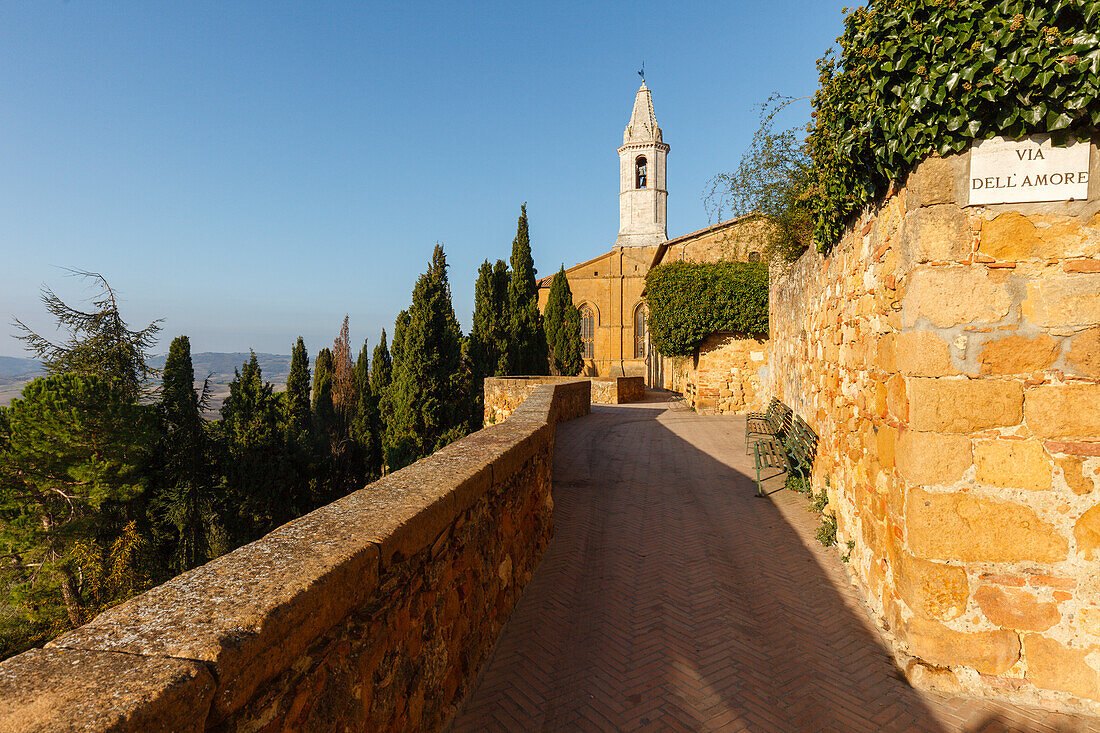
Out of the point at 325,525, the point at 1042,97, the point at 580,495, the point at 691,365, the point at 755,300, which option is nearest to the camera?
the point at 325,525

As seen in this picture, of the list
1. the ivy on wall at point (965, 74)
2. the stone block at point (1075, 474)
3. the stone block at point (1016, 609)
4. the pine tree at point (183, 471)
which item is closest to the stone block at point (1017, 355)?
the stone block at point (1075, 474)

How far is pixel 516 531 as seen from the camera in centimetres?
423

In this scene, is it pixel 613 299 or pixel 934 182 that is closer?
pixel 934 182

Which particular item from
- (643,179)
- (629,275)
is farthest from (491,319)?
(643,179)

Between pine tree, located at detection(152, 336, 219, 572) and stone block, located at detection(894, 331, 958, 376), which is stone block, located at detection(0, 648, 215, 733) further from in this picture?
pine tree, located at detection(152, 336, 219, 572)

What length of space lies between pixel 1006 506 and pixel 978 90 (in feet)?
7.20

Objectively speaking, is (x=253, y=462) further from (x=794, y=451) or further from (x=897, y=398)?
(x=897, y=398)

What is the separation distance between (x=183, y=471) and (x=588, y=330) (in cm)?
2630

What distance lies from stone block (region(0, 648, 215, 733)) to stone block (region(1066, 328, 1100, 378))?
3.98 metres

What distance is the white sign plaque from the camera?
2990 millimetres

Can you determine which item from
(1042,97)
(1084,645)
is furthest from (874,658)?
(1042,97)

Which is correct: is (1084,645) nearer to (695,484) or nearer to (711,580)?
(711,580)

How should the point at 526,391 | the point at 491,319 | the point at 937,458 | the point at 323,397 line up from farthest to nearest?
the point at 323,397, the point at 491,319, the point at 526,391, the point at 937,458

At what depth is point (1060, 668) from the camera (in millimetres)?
2992
